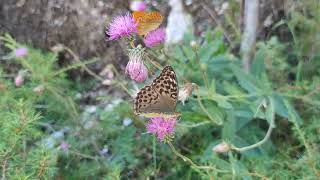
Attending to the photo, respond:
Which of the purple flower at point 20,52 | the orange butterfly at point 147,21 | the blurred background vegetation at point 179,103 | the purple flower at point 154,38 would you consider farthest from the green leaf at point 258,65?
the purple flower at point 20,52

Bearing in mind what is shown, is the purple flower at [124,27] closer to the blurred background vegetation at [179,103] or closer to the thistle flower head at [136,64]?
the thistle flower head at [136,64]

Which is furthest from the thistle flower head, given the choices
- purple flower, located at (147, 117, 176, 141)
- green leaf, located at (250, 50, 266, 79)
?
green leaf, located at (250, 50, 266, 79)

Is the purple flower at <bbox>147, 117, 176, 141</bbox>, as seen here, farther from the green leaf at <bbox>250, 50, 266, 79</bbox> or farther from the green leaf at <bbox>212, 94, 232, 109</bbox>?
the green leaf at <bbox>250, 50, 266, 79</bbox>

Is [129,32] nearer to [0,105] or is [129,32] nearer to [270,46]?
[0,105]

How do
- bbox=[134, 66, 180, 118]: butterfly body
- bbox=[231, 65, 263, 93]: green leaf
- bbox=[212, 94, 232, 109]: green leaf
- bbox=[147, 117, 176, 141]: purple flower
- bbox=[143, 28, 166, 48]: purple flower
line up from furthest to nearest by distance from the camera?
bbox=[231, 65, 263, 93]: green leaf
bbox=[212, 94, 232, 109]: green leaf
bbox=[143, 28, 166, 48]: purple flower
bbox=[147, 117, 176, 141]: purple flower
bbox=[134, 66, 180, 118]: butterfly body

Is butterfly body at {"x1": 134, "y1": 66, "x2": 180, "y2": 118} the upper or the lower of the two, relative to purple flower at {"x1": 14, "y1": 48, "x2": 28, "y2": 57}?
upper

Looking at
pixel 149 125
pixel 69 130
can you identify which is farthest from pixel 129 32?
pixel 69 130
